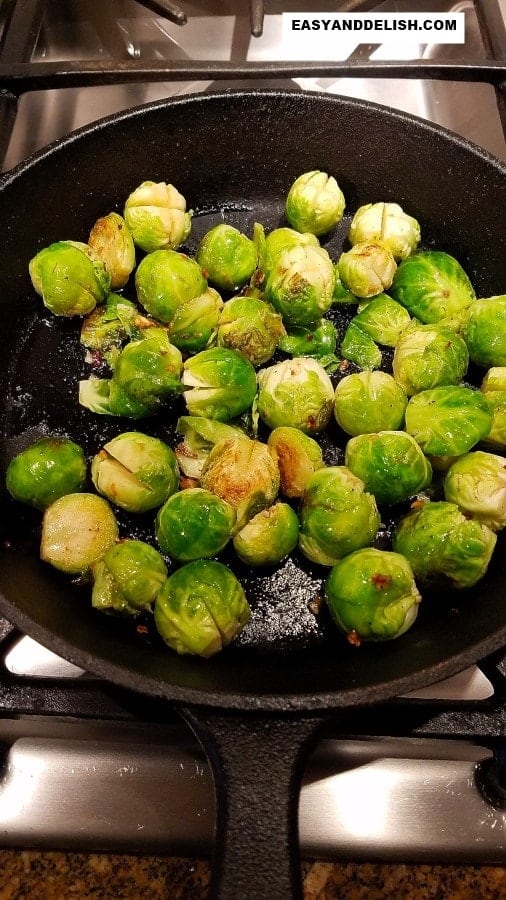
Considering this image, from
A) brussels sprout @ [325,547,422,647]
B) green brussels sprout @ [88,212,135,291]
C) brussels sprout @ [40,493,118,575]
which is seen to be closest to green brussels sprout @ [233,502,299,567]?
brussels sprout @ [325,547,422,647]

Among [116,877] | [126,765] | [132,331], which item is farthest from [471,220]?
[116,877]

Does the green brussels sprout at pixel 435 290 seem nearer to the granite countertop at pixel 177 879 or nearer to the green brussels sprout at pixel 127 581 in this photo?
the green brussels sprout at pixel 127 581

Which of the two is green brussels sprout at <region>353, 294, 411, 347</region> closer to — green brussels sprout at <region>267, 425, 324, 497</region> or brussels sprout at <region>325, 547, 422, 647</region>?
green brussels sprout at <region>267, 425, 324, 497</region>

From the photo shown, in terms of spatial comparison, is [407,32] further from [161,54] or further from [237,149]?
[161,54]

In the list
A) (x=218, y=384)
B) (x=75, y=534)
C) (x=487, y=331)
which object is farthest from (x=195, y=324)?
(x=487, y=331)

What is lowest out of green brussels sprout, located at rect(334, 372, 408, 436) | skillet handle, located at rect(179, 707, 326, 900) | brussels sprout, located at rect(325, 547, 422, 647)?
skillet handle, located at rect(179, 707, 326, 900)

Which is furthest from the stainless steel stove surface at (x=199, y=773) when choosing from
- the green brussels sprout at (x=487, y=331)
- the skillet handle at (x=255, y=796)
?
the green brussels sprout at (x=487, y=331)
